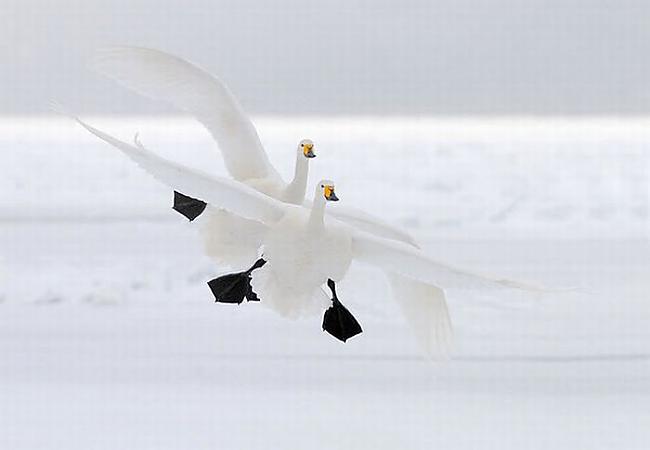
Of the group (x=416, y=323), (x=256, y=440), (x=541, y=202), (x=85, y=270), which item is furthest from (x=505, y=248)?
(x=416, y=323)

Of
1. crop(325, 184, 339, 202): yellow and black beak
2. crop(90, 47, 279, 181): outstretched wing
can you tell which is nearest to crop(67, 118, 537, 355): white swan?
crop(325, 184, 339, 202): yellow and black beak

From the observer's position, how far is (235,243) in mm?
810

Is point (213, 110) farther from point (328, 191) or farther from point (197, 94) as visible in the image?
point (328, 191)

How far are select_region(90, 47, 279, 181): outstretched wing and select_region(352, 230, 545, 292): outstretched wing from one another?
14 cm

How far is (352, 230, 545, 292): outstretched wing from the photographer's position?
726 mm

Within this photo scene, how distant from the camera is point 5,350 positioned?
260 cm

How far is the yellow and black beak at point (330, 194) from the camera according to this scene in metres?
0.75

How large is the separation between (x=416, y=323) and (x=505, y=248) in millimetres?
2844

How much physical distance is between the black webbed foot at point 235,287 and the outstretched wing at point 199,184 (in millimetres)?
79

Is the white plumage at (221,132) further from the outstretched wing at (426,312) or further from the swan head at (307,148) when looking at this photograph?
the outstretched wing at (426,312)

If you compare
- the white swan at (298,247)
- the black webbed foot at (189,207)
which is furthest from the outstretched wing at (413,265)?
the black webbed foot at (189,207)

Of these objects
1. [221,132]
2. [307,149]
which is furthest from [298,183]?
[221,132]

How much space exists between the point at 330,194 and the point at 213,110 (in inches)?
8.6

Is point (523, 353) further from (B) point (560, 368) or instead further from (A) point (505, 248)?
(A) point (505, 248)
